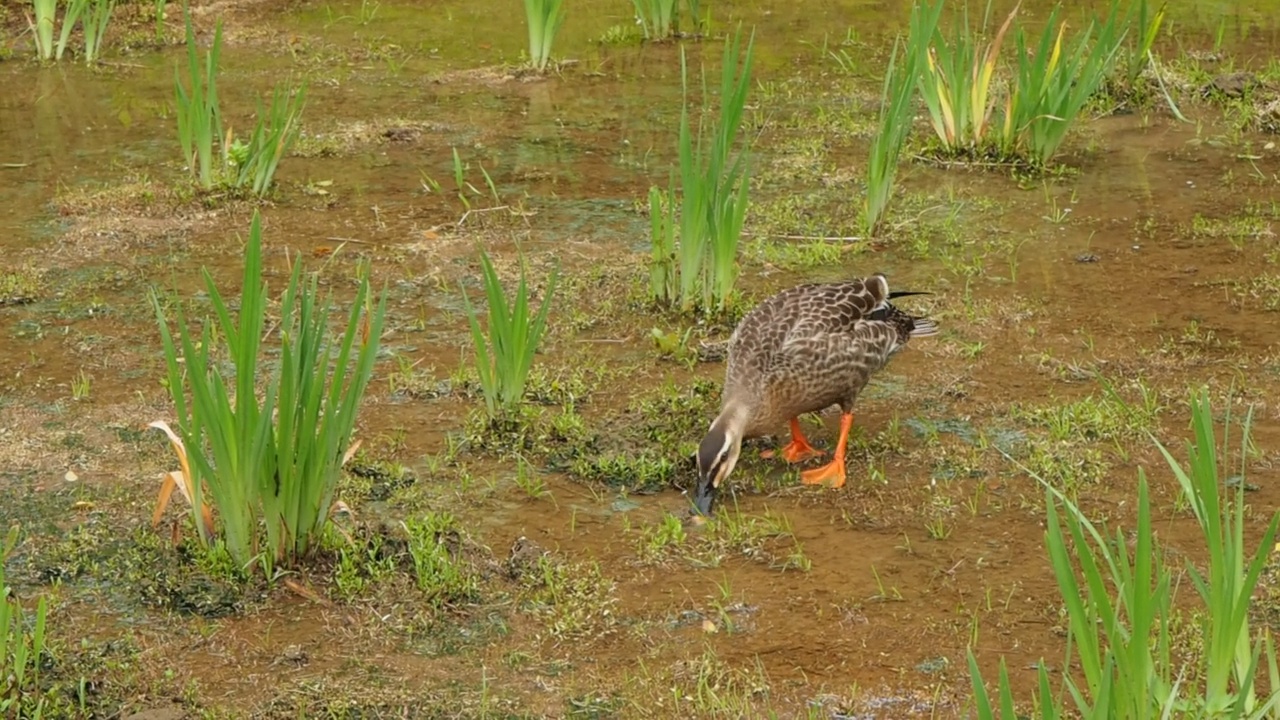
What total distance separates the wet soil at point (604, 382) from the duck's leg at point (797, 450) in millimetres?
131

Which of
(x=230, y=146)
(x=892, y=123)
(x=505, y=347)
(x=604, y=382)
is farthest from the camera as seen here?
(x=230, y=146)

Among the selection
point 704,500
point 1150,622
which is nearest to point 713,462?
point 704,500

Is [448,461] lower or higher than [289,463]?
lower

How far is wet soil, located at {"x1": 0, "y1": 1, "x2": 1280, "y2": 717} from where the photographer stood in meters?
4.00

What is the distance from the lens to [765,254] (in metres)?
6.76

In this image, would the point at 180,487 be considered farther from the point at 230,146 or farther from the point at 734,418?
the point at 230,146

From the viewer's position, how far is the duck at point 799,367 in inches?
191

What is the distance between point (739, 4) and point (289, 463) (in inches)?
295

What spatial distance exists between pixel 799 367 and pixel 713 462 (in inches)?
19.5

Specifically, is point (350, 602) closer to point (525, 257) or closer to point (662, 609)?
point (662, 609)

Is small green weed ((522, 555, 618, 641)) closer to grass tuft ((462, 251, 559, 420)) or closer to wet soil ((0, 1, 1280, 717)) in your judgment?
wet soil ((0, 1, 1280, 717))

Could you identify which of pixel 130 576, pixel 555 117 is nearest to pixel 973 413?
pixel 130 576

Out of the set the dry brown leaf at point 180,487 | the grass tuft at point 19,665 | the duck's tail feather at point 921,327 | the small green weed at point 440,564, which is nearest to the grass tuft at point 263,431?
the dry brown leaf at point 180,487

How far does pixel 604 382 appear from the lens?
5617mm
